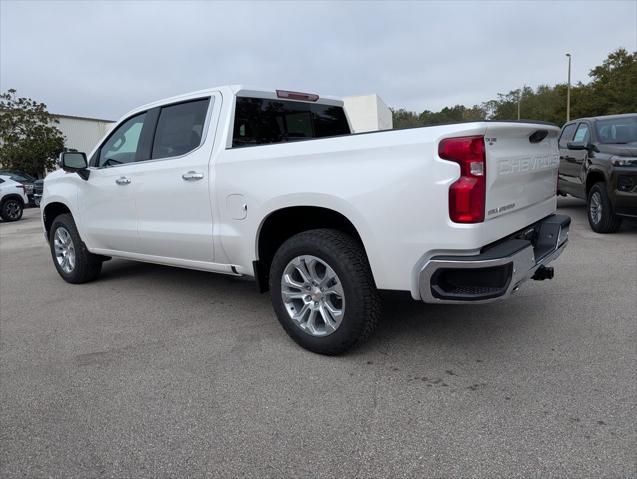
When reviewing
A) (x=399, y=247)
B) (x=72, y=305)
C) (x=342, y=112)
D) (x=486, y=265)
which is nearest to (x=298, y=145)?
(x=399, y=247)

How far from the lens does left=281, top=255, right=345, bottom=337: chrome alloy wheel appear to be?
321cm

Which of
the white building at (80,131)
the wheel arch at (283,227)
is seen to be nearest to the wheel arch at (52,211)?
the wheel arch at (283,227)

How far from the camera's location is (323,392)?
9.41 feet

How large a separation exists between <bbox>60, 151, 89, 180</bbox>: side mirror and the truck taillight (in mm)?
3870

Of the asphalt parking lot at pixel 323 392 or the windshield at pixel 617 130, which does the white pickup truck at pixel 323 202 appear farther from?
the windshield at pixel 617 130

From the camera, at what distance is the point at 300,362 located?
10.8ft

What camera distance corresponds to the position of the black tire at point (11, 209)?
596 inches

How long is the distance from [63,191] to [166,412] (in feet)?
12.2

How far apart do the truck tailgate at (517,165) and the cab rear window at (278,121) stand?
6.58ft

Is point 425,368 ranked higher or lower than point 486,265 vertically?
lower

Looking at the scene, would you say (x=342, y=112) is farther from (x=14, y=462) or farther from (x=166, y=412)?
(x=14, y=462)

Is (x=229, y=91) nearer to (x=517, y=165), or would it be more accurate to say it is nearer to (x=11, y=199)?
(x=517, y=165)

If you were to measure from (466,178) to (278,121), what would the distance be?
7.06 ft

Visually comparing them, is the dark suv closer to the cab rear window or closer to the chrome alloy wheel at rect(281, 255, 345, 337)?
the cab rear window
